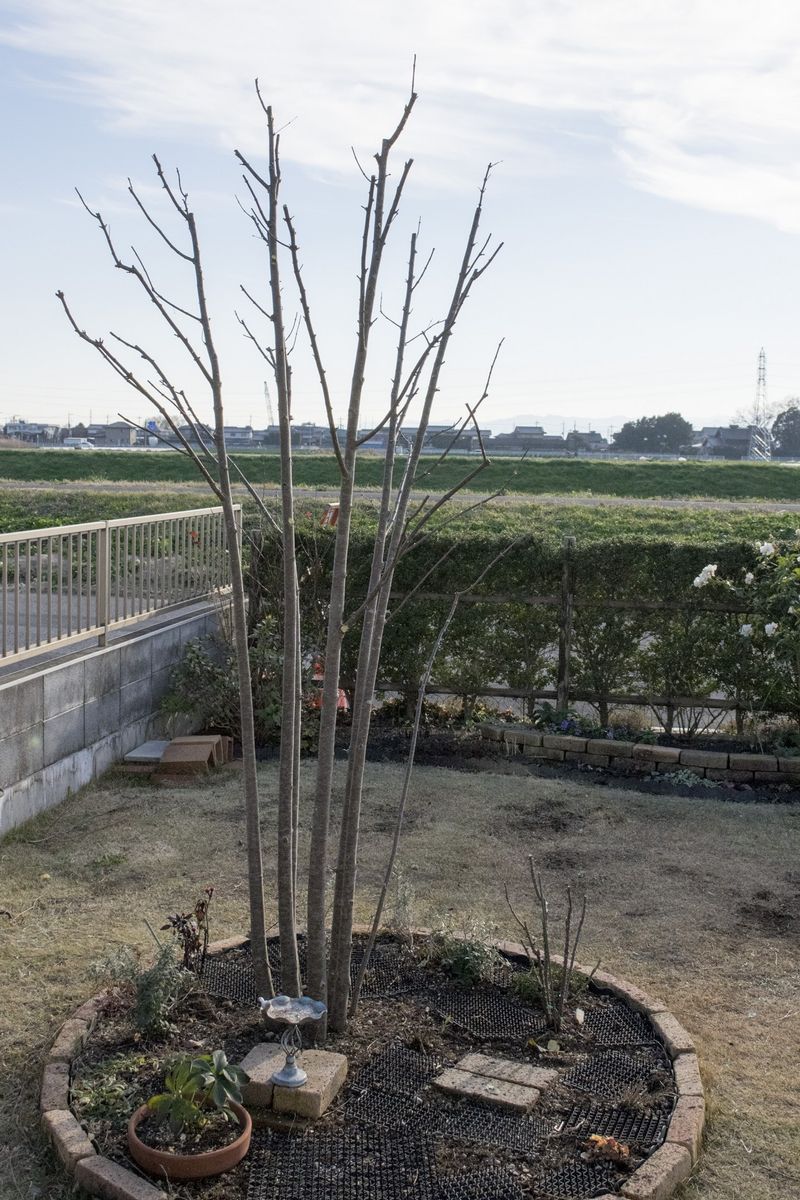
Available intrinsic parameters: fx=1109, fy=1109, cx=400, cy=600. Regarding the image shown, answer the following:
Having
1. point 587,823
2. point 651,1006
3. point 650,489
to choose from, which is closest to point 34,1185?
point 651,1006

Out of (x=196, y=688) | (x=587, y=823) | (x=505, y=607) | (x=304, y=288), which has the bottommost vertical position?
(x=587, y=823)

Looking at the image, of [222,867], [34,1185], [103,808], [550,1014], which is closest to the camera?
[34,1185]

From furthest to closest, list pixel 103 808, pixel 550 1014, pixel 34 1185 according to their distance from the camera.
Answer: pixel 103 808
pixel 550 1014
pixel 34 1185

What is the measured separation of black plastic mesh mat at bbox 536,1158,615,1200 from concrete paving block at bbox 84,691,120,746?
15.3ft

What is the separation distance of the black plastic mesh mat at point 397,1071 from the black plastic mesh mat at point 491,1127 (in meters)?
0.15

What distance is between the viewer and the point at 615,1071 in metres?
3.57

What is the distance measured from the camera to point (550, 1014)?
3828mm

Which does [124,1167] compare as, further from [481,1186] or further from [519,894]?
[519,894]

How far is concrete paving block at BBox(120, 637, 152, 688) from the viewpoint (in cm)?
741

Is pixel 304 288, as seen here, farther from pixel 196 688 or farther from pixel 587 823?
pixel 196 688

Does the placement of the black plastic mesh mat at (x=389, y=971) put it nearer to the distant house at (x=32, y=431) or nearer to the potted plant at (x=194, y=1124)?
the potted plant at (x=194, y=1124)

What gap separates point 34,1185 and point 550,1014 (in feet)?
5.66

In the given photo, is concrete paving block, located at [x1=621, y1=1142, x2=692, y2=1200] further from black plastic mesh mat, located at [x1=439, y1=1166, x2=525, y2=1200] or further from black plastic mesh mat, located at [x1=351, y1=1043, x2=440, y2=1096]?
black plastic mesh mat, located at [x1=351, y1=1043, x2=440, y2=1096]

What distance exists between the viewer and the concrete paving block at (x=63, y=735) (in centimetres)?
646
